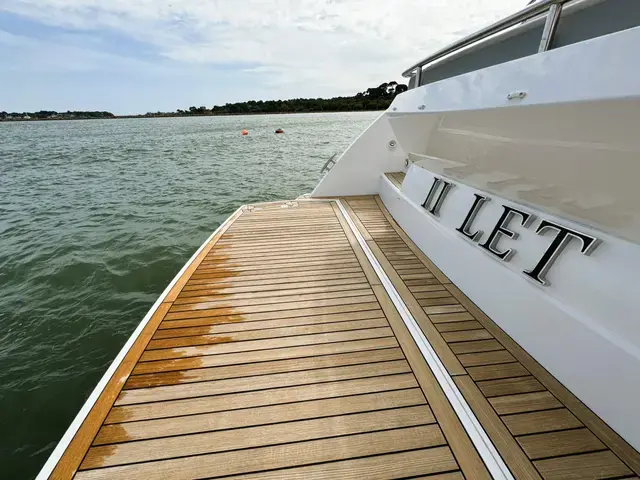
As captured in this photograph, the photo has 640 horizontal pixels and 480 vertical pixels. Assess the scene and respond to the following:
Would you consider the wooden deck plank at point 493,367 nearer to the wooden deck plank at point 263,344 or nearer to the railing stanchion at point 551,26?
the wooden deck plank at point 263,344

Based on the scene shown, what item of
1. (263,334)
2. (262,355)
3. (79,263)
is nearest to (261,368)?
(262,355)

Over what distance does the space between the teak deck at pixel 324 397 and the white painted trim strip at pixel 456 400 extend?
3cm

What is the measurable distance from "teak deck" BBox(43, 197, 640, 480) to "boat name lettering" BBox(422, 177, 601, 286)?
50cm

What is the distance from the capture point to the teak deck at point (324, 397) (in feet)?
5.11

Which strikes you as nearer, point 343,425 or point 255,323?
point 343,425

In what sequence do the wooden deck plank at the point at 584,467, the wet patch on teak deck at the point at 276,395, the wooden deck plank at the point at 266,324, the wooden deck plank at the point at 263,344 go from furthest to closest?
the wooden deck plank at the point at 266,324, the wooden deck plank at the point at 263,344, the wet patch on teak deck at the point at 276,395, the wooden deck plank at the point at 584,467

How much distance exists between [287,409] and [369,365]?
1.95 feet

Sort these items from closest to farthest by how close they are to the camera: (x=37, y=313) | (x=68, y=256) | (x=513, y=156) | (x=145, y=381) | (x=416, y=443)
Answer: (x=416, y=443), (x=145, y=381), (x=513, y=156), (x=37, y=313), (x=68, y=256)

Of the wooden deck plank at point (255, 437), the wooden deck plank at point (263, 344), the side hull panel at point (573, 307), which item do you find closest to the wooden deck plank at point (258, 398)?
the wooden deck plank at point (255, 437)

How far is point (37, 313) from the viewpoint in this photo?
428 cm

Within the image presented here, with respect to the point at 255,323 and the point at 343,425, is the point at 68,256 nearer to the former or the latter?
the point at 255,323

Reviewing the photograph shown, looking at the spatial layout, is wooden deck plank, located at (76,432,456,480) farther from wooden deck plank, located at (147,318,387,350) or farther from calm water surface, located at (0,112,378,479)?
calm water surface, located at (0,112,378,479)

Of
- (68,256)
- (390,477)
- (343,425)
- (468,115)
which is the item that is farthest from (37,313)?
(468,115)

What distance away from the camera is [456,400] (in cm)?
187
